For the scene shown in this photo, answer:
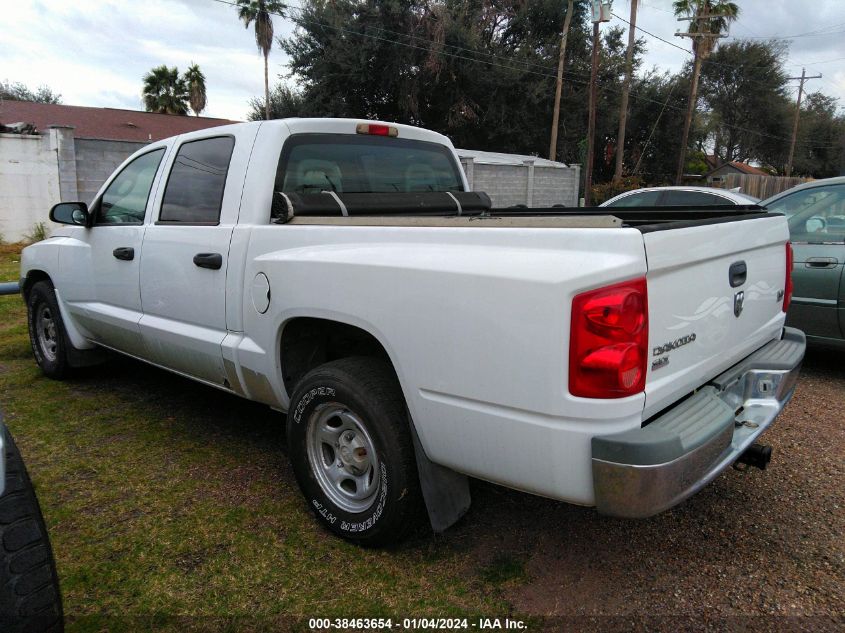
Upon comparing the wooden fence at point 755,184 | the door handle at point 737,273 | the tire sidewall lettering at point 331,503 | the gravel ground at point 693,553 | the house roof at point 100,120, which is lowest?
the gravel ground at point 693,553

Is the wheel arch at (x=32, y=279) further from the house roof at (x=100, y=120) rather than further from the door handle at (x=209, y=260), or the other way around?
the house roof at (x=100, y=120)

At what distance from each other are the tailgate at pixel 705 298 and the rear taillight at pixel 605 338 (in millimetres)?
107

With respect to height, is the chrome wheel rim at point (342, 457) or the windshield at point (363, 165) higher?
the windshield at point (363, 165)

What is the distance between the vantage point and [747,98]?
46.6 metres

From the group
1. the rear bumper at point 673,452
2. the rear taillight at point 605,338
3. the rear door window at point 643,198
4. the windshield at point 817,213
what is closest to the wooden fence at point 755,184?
the rear door window at point 643,198

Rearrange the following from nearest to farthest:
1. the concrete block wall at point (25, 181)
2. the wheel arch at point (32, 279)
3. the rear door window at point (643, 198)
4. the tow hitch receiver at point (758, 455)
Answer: the tow hitch receiver at point (758, 455), the wheel arch at point (32, 279), the rear door window at point (643, 198), the concrete block wall at point (25, 181)

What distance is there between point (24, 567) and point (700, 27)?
34.6 meters

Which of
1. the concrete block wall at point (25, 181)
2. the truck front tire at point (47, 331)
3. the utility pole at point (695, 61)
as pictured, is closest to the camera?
the truck front tire at point (47, 331)

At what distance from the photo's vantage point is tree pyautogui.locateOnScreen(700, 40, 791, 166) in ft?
145

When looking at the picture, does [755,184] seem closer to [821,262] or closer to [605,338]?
[821,262]

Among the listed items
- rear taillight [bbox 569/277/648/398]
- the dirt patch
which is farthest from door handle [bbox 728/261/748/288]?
the dirt patch

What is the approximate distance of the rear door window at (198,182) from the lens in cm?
350

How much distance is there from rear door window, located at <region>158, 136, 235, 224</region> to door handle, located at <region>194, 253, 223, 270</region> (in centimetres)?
20

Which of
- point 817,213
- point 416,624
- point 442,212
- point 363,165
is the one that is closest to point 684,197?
point 817,213
